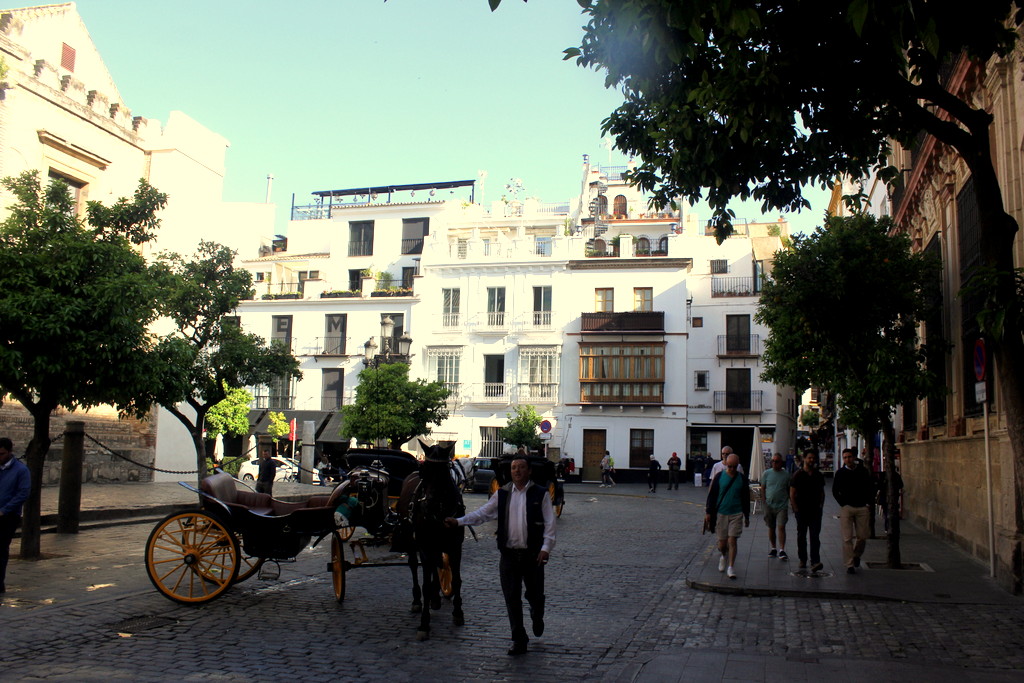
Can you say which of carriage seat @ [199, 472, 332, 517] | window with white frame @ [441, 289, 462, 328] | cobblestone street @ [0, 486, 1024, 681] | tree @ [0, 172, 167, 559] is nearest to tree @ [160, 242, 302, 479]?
tree @ [0, 172, 167, 559]

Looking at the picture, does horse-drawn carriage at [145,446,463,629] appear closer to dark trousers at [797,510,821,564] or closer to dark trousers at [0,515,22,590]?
dark trousers at [0,515,22,590]

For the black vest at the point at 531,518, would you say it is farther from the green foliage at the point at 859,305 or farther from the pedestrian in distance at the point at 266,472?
the green foliage at the point at 859,305

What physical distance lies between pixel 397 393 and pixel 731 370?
754 inches

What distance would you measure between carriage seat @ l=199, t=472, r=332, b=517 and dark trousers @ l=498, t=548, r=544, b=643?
267 centimetres

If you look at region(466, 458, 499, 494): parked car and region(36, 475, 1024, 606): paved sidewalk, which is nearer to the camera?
region(36, 475, 1024, 606): paved sidewalk

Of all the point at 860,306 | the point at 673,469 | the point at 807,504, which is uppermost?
the point at 860,306

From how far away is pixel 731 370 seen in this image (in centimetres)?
4553

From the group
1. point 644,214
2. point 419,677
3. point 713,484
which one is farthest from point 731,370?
point 419,677

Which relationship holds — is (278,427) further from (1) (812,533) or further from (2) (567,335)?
(1) (812,533)

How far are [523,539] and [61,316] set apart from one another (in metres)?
7.10

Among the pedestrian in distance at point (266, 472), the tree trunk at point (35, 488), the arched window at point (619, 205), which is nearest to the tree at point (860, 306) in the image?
the pedestrian in distance at point (266, 472)

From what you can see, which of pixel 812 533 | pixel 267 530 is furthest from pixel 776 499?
pixel 267 530

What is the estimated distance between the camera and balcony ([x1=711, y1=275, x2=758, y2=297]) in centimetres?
4647

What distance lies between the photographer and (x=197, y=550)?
8562 mm
